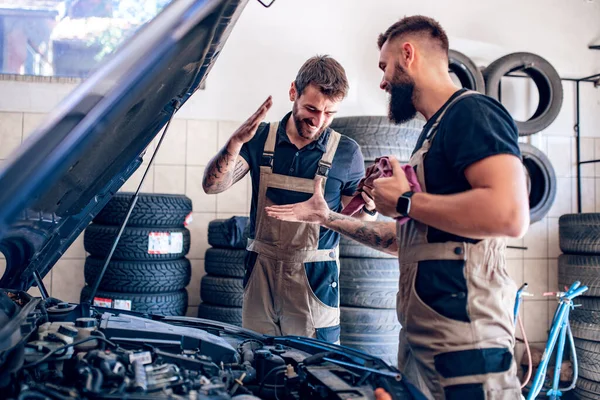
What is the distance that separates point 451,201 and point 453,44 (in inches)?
140

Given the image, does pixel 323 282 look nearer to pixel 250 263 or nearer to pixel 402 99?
pixel 250 263

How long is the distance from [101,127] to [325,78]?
119 cm

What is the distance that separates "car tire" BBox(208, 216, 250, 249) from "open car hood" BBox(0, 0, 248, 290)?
78.4 inches

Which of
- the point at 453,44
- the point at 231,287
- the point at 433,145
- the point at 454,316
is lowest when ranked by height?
the point at 231,287

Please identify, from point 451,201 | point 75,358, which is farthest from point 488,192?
point 75,358

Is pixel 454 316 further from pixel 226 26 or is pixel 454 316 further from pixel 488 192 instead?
pixel 226 26

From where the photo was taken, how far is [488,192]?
1.18 m

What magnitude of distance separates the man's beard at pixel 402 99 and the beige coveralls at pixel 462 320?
19 centimetres

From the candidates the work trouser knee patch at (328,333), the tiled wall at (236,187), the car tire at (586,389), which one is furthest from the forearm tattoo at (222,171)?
the car tire at (586,389)

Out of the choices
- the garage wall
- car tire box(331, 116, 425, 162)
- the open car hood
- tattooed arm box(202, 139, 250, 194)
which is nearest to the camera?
the open car hood

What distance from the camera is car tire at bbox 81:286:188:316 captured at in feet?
10.8

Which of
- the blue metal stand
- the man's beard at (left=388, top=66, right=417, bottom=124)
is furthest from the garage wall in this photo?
the man's beard at (left=388, top=66, right=417, bottom=124)

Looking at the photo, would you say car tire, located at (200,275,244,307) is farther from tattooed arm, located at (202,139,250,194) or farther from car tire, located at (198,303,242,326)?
tattooed arm, located at (202,139,250,194)

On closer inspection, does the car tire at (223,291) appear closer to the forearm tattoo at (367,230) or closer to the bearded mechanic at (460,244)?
the forearm tattoo at (367,230)
